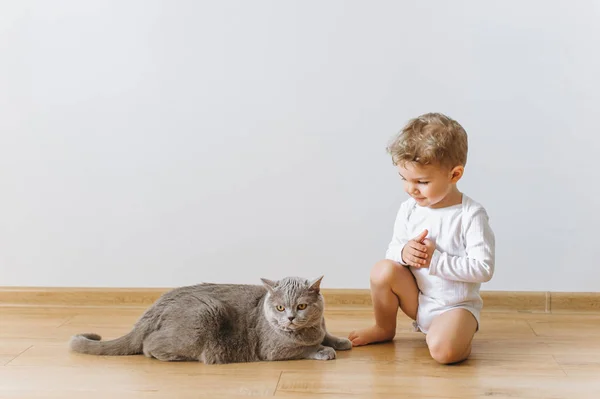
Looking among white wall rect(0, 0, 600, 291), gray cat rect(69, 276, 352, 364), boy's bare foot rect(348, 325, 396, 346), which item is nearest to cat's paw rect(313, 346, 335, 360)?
gray cat rect(69, 276, 352, 364)

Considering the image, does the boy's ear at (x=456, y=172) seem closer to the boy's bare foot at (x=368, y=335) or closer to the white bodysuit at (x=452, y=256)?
the white bodysuit at (x=452, y=256)

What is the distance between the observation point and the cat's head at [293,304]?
195 centimetres

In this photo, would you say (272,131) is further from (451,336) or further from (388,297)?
(451,336)

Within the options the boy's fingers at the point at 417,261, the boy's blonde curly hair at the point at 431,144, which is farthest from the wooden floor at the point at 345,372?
the boy's blonde curly hair at the point at 431,144

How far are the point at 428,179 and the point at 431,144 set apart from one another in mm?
94

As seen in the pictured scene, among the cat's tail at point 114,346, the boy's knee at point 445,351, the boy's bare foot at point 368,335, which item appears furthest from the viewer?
the boy's bare foot at point 368,335

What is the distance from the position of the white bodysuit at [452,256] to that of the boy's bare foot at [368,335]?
0.34ft

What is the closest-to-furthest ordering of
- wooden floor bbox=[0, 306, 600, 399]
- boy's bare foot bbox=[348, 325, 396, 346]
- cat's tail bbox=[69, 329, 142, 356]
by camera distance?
wooden floor bbox=[0, 306, 600, 399] < cat's tail bbox=[69, 329, 142, 356] < boy's bare foot bbox=[348, 325, 396, 346]

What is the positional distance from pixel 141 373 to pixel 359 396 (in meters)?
0.54

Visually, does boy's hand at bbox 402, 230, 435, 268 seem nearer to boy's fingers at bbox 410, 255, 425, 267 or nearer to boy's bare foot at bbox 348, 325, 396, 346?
boy's fingers at bbox 410, 255, 425, 267

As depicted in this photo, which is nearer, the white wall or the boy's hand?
the boy's hand

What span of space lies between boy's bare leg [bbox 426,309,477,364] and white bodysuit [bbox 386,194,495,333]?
0.11ft

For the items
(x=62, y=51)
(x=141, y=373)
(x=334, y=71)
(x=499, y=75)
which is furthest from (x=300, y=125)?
(x=141, y=373)

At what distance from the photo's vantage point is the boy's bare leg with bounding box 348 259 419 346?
2.09m
